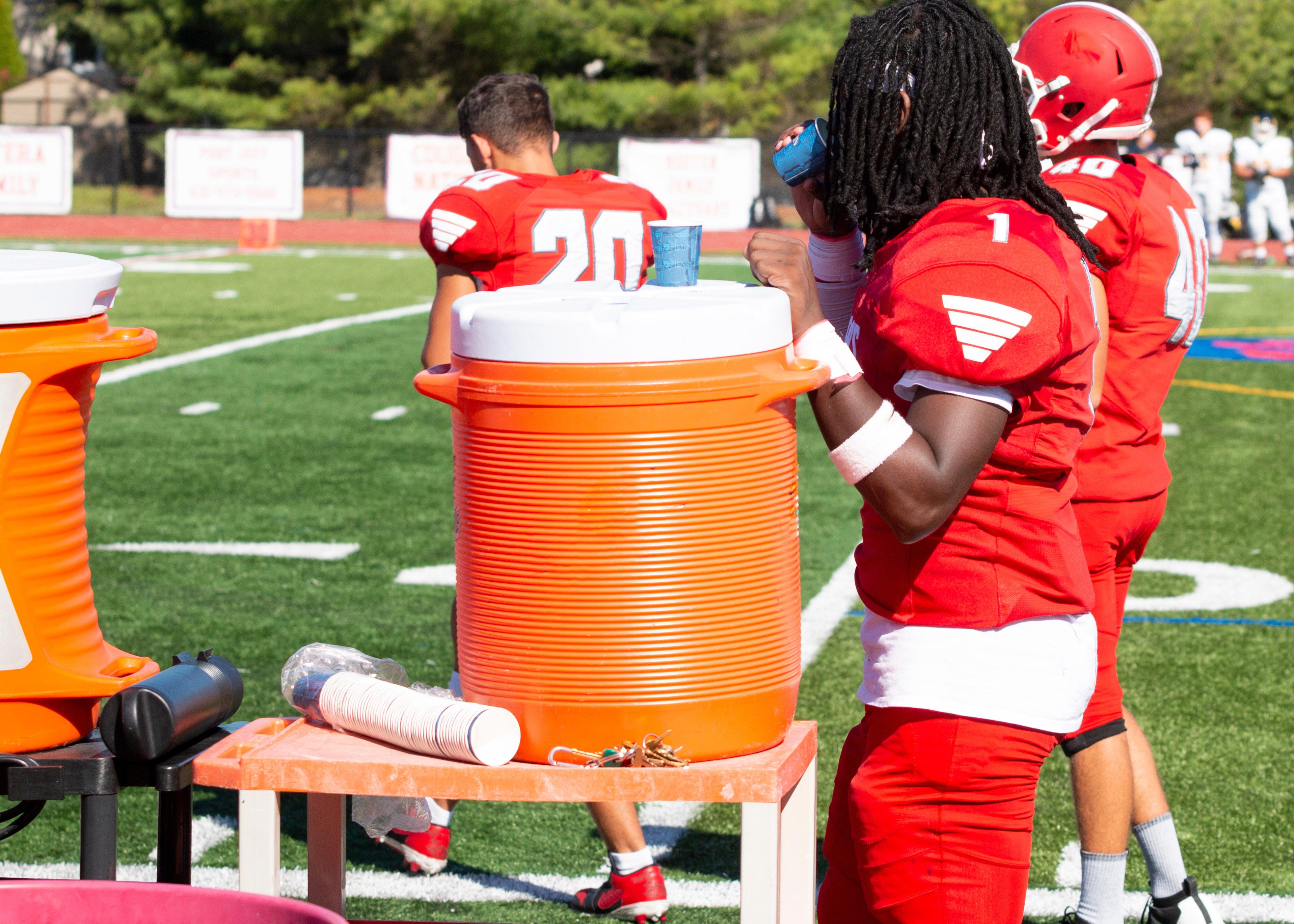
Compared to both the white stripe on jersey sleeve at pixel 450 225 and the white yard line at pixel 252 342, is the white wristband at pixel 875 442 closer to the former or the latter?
the white stripe on jersey sleeve at pixel 450 225

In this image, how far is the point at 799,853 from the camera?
2311mm

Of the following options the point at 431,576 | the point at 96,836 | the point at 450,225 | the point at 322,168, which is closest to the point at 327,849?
the point at 96,836

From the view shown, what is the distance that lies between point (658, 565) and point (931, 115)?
75cm

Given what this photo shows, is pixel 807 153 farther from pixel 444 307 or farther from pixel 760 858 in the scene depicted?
pixel 444 307

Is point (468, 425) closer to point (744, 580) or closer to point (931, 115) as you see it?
point (744, 580)

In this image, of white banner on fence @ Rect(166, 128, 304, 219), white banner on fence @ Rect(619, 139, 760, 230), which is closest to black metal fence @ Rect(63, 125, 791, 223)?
white banner on fence @ Rect(619, 139, 760, 230)

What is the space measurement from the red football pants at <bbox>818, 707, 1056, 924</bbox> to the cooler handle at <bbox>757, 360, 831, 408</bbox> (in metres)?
0.52

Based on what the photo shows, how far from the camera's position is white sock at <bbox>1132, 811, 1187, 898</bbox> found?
→ 3484 millimetres

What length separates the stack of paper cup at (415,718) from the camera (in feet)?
6.98

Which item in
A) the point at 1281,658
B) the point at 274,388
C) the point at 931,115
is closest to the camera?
the point at 931,115

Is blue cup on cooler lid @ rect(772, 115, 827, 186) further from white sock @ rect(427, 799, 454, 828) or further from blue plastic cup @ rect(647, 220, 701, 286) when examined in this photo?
white sock @ rect(427, 799, 454, 828)

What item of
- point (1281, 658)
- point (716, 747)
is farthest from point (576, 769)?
point (1281, 658)

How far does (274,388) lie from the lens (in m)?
11.2

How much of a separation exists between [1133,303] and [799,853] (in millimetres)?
1588
